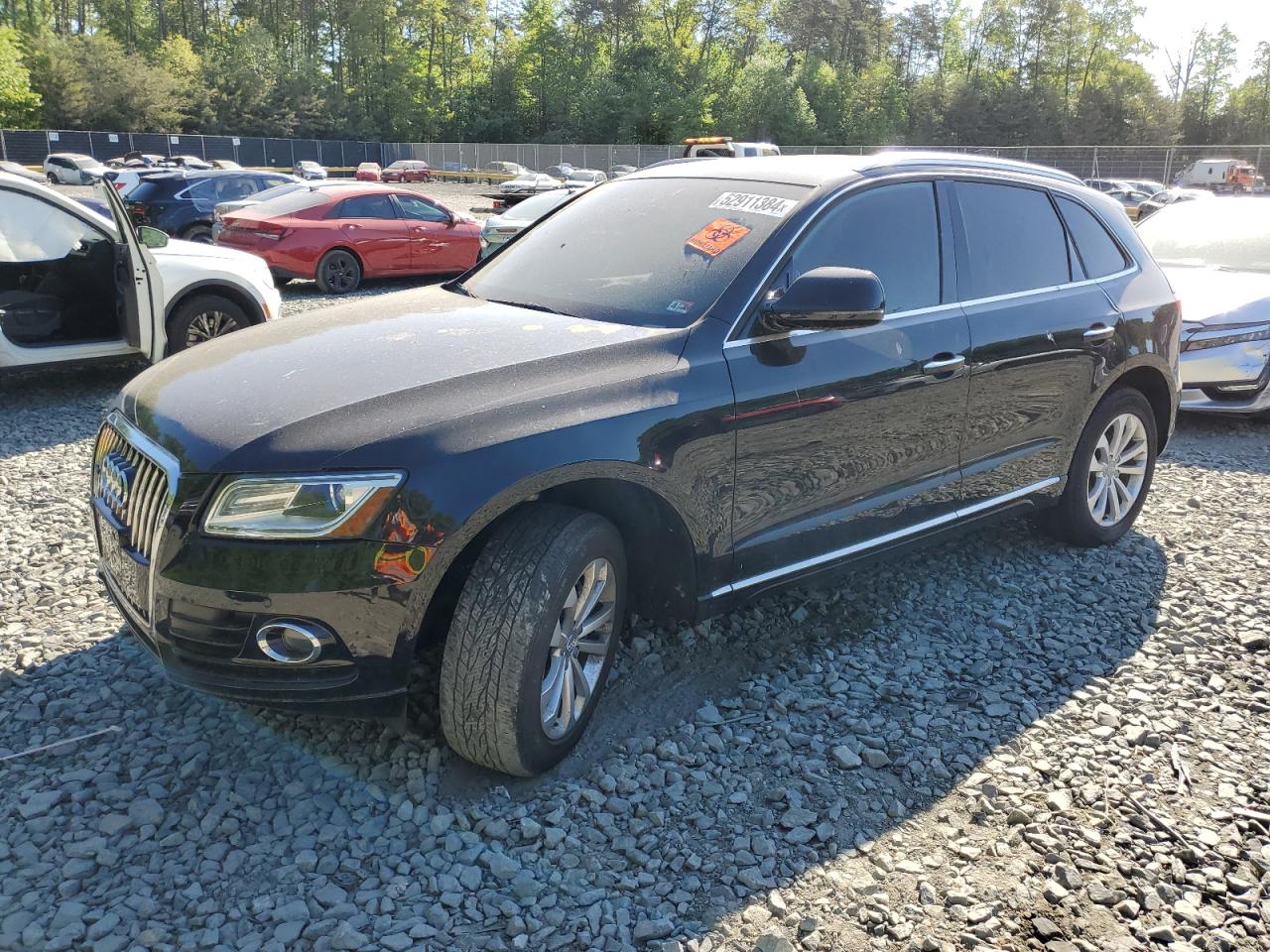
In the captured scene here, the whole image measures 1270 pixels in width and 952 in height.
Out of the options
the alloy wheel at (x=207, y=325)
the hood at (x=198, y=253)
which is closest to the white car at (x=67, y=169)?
the hood at (x=198, y=253)

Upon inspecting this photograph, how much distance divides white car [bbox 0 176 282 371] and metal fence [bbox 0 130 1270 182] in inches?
1322

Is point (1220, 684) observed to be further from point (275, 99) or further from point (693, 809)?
point (275, 99)

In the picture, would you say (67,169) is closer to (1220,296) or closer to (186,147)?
(186,147)

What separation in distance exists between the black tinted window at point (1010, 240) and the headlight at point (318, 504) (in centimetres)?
248

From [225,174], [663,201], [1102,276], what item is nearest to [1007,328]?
[1102,276]

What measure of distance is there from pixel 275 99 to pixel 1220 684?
261 ft

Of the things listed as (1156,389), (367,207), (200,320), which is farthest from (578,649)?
(367,207)

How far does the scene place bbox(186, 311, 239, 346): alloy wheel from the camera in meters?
7.75

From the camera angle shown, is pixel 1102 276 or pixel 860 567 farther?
pixel 1102 276

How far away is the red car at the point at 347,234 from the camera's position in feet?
42.7

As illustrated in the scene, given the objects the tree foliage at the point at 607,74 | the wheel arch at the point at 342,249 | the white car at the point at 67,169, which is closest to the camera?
the wheel arch at the point at 342,249

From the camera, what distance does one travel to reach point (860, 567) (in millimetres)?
3670

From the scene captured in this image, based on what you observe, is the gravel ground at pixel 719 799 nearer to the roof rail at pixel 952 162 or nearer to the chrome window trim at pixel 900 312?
the chrome window trim at pixel 900 312

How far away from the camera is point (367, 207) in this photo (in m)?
14.0
